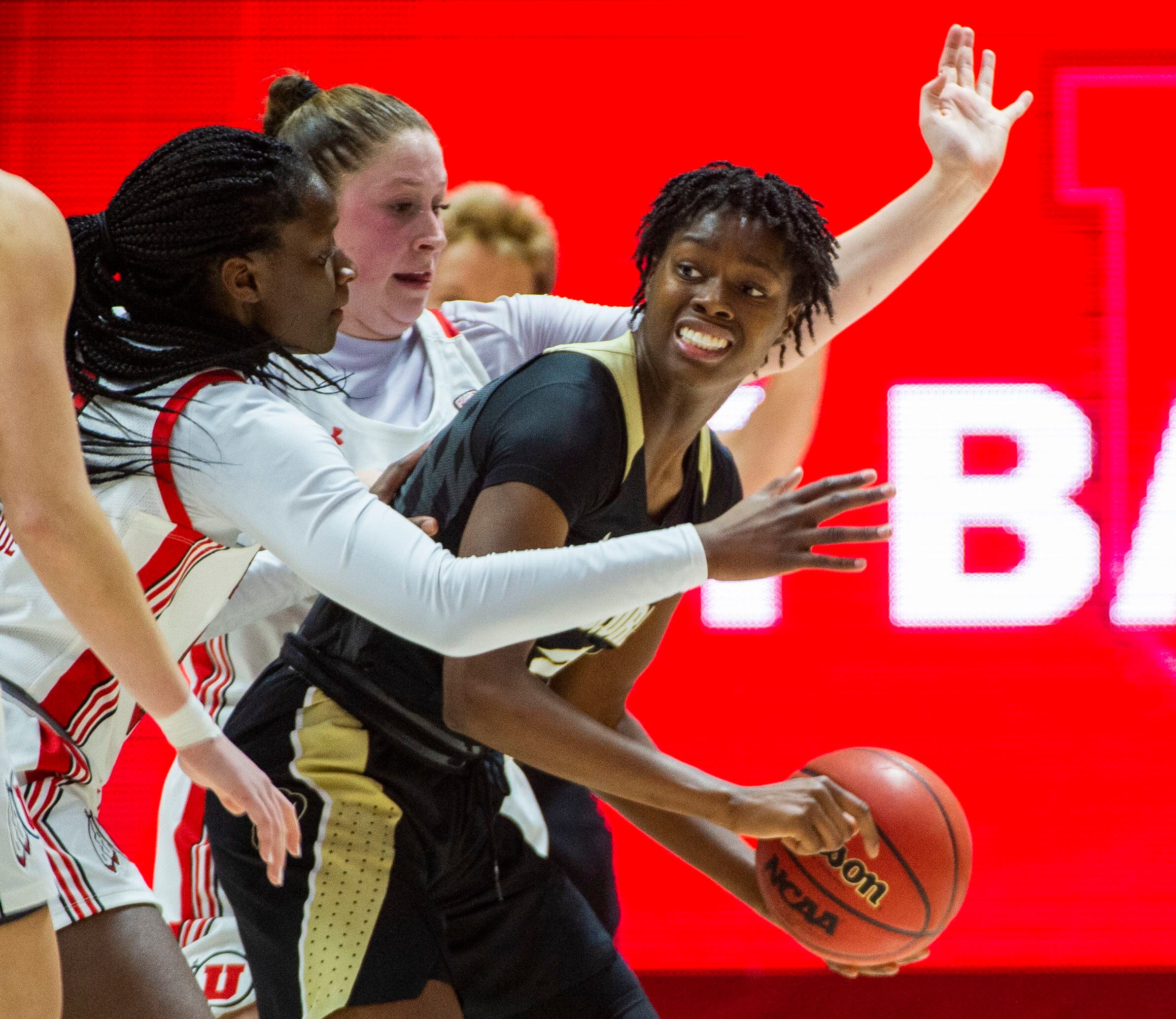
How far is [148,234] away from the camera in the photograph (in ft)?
6.10

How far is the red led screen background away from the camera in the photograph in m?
3.94

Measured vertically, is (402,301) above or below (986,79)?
below

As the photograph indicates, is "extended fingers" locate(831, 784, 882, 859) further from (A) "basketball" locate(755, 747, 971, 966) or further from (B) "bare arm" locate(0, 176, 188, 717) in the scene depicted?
(B) "bare arm" locate(0, 176, 188, 717)

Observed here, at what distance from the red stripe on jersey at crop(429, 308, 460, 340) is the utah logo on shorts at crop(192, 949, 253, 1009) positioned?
3.63 ft

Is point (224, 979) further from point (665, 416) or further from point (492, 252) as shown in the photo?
point (492, 252)

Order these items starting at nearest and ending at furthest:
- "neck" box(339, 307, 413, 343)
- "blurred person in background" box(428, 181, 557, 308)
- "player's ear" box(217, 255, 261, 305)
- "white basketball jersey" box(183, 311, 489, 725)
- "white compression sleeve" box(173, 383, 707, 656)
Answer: "white compression sleeve" box(173, 383, 707, 656), "player's ear" box(217, 255, 261, 305), "white basketball jersey" box(183, 311, 489, 725), "neck" box(339, 307, 413, 343), "blurred person in background" box(428, 181, 557, 308)

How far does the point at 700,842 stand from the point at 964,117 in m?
1.35

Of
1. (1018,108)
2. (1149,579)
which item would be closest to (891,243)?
(1018,108)

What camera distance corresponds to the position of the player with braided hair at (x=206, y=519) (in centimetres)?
165

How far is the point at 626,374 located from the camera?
2.07 meters

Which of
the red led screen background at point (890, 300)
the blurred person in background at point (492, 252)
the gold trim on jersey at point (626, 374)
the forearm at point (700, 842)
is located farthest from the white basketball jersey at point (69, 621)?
the red led screen background at point (890, 300)

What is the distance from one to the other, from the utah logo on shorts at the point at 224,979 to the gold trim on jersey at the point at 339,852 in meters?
0.64

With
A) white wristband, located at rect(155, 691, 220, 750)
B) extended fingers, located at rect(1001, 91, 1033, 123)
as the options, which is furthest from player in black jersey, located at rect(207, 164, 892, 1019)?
extended fingers, located at rect(1001, 91, 1033, 123)

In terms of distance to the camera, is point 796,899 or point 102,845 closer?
point 102,845
